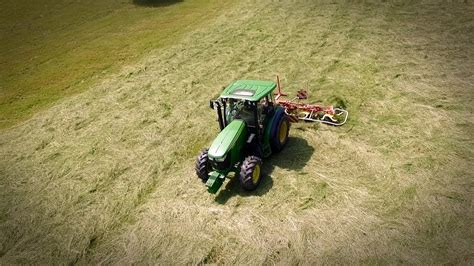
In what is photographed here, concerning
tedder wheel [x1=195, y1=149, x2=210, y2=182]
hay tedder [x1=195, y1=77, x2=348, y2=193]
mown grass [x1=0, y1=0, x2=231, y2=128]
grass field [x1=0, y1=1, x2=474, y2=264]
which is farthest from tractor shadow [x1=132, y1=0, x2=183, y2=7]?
tedder wheel [x1=195, y1=149, x2=210, y2=182]

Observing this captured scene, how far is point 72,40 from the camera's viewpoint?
20516 mm

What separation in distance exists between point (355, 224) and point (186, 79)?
921cm

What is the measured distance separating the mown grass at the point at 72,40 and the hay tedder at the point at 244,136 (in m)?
8.60

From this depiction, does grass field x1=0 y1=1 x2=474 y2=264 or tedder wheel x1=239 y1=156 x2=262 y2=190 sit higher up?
tedder wheel x1=239 y1=156 x2=262 y2=190

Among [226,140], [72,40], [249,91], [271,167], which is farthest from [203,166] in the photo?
[72,40]

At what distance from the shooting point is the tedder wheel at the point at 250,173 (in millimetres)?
8414

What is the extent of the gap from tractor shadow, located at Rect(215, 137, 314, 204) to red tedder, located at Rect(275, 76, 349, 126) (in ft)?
3.25

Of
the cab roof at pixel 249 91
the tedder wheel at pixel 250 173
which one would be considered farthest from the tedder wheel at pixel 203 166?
the cab roof at pixel 249 91

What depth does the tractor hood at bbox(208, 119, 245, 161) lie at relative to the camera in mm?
8297

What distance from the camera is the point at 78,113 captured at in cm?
1351

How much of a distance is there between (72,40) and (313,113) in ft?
49.7

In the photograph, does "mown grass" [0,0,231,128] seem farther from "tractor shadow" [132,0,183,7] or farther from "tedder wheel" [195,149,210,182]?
"tedder wheel" [195,149,210,182]

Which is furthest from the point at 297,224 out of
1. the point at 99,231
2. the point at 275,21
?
the point at 275,21

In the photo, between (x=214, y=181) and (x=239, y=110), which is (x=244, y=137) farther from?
(x=214, y=181)
